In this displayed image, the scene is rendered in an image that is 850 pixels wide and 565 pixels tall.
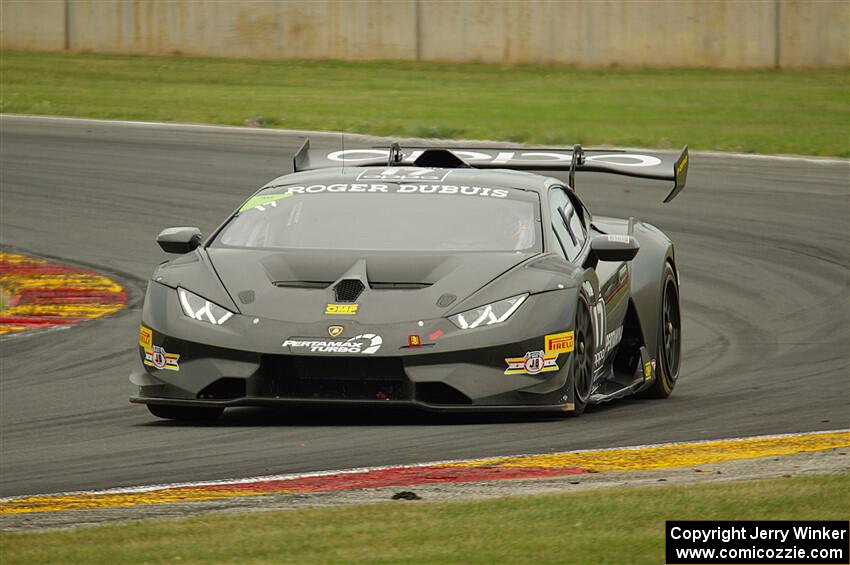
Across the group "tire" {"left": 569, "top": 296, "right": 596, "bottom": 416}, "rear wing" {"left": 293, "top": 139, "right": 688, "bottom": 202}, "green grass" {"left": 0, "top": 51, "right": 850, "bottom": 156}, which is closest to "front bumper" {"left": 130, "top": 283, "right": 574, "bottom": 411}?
"tire" {"left": 569, "top": 296, "right": 596, "bottom": 416}

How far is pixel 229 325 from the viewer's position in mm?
7727

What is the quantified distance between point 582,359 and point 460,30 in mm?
28659

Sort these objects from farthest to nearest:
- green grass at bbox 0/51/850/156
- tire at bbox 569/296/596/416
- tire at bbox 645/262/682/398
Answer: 1. green grass at bbox 0/51/850/156
2. tire at bbox 645/262/682/398
3. tire at bbox 569/296/596/416

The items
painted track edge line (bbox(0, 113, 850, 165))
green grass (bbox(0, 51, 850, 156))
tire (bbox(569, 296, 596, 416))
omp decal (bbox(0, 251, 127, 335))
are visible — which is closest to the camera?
tire (bbox(569, 296, 596, 416))

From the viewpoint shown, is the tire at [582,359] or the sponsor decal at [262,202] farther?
the sponsor decal at [262,202]

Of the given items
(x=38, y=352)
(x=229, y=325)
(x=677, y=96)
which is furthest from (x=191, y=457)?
(x=677, y=96)

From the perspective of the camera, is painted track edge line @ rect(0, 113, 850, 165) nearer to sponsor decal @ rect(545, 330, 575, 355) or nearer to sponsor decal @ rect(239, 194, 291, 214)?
sponsor decal @ rect(239, 194, 291, 214)

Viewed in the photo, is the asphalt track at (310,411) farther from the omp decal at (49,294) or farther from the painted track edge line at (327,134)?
the omp decal at (49,294)

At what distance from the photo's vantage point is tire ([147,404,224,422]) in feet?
26.7

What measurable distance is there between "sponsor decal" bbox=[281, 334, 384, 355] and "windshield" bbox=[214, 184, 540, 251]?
0.85 meters

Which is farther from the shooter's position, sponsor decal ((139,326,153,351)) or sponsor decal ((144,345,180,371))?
sponsor decal ((139,326,153,351))

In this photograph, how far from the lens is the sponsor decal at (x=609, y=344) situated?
28.0 feet

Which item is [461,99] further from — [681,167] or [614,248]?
[614,248]

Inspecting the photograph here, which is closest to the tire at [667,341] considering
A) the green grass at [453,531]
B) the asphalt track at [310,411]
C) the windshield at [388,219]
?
the asphalt track at [310,411]
